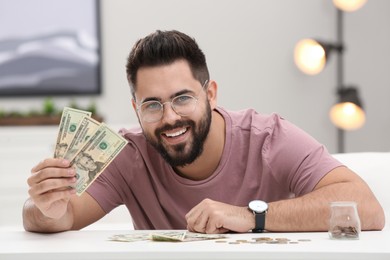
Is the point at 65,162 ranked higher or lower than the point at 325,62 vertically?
lower

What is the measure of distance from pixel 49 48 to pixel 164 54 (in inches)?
146

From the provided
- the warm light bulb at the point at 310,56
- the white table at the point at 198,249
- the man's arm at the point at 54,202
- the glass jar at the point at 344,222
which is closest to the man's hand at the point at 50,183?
the man's arm at the point at 54,202

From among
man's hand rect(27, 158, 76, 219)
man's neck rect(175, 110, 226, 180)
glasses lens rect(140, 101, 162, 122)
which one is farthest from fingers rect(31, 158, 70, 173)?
man's neck rect(175, 110, 226, 180)

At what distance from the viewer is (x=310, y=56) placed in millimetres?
5566

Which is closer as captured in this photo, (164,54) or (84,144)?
(84,144)

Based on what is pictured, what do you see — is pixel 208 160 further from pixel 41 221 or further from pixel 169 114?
pixel 41 221

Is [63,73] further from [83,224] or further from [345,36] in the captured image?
[83,224]

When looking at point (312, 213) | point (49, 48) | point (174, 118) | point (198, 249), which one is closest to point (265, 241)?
point (198, 249)

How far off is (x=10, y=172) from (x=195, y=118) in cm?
317

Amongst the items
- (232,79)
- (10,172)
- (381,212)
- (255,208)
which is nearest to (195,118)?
(255,208)

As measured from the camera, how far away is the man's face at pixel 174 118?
2266mm

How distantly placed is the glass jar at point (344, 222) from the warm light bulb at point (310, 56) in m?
3.73

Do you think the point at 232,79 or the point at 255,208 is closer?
the point at 255,208

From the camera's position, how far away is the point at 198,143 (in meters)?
2.35
